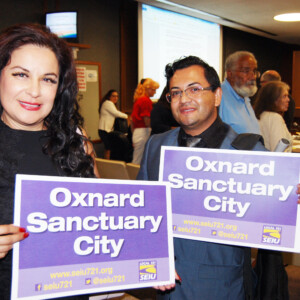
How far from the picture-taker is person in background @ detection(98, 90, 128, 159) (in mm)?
6352

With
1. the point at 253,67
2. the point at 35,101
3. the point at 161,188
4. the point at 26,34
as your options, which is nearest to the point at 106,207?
the point at 161,188

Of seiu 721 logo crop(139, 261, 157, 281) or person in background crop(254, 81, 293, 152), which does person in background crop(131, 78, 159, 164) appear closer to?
person in background crop(254, 81, 293, 152)

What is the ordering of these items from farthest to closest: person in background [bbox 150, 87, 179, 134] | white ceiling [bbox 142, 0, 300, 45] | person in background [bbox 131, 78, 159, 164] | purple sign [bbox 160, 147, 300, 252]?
white ceiling [bbox 142, 0, 300, 45] < person in background [bbox 131, 78, 159, 164] < person in background [bbox 150, 87, 179, 134] < purple sign [bbox 160, 147, 300, 252]

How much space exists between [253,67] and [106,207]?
8.10ft

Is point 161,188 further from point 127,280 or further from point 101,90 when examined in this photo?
point 101,90

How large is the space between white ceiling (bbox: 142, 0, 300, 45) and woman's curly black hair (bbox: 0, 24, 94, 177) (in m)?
5.99

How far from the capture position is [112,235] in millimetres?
1220

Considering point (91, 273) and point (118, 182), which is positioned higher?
point (118, 182)

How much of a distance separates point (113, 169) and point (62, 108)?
1.50 meters

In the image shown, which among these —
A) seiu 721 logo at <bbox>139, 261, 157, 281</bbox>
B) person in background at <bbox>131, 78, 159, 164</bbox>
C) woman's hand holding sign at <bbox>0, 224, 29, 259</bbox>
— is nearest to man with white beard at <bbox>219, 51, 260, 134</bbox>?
seiu 721 logo at <bbox>139, 261, 157, 281</bbox>

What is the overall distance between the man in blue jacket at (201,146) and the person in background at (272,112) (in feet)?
7.13

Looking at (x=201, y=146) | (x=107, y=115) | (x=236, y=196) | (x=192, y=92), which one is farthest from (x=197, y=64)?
(x=107, y=115)

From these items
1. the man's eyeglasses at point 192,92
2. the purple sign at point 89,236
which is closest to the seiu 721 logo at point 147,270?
the purple sign at point 89,236

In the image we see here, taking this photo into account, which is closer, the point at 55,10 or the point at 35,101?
the point at 35,101
